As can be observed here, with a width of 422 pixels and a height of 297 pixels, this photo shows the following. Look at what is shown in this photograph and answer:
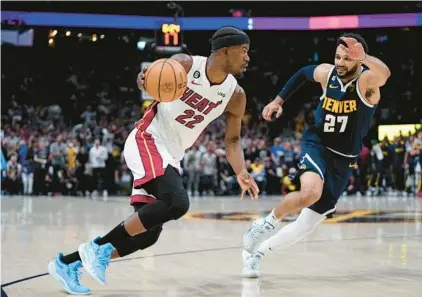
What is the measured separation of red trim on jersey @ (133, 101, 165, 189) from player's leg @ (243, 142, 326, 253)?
3.82ft

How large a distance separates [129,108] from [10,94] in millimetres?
4226

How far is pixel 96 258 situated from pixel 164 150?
2.77 feet

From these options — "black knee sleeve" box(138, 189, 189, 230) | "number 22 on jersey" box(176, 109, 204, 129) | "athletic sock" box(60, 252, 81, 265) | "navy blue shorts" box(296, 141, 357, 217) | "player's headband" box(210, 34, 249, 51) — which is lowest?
"athletic sock" box(60, 252, 81, 265)

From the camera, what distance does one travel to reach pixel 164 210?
4410 mm

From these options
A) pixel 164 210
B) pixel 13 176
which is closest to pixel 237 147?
pixel 164 210

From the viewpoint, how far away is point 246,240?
18.0 feet

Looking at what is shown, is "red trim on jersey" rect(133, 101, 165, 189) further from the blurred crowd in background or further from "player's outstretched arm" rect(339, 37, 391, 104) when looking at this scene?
the blurred crowd in background

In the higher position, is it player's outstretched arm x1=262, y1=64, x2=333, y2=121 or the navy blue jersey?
player's outstretched arm x1=262, y1=64, x2=333, y2=121

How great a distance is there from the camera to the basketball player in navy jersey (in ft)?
17.6

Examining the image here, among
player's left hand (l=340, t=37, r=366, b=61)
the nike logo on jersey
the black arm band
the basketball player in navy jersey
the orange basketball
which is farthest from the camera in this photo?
the black arm band

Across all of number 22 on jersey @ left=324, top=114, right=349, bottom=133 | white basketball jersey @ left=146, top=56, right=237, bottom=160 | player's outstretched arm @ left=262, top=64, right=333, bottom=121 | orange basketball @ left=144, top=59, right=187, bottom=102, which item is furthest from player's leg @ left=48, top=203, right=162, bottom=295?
number 22 on jersey @ left=324, top=114, right=349, bottom=133

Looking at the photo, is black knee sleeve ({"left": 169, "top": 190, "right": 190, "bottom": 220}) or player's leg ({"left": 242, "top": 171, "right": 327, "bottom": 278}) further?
player's leg ({"left": 242, "top": 171, "right": 327, "bottom": 278})

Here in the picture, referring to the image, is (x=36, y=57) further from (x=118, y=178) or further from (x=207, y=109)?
(x=207, y=109)

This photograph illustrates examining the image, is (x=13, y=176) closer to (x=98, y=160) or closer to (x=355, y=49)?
(x=98, y=160)
